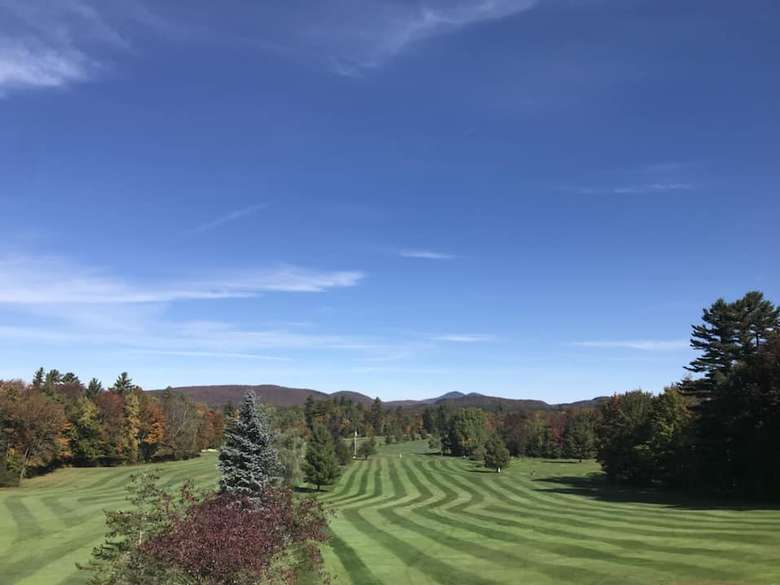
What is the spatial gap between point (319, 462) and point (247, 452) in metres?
32.1

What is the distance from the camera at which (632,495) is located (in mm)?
61219

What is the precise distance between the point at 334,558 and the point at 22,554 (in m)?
19.2

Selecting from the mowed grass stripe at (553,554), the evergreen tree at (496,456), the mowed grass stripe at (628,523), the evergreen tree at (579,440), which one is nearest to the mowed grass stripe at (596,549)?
the mowed grass stripe at (553,554)

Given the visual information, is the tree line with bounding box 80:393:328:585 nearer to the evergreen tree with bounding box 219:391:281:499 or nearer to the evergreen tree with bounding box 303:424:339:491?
the evergreen tree with bounding box 219:391:281:499

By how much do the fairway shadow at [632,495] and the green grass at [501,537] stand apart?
367mm

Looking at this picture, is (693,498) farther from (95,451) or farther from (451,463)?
(95,451)

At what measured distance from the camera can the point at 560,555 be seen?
31.6 m

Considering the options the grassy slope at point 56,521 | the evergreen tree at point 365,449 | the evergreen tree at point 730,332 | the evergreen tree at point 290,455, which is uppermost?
the evergreen tree at point 730,332

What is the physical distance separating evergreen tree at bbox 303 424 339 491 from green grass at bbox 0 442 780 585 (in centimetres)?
359

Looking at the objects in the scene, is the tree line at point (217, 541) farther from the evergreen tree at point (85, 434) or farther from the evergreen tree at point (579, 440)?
the evergreen tree at point (579, 440)

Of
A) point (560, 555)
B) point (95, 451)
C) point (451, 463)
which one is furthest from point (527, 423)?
point (560, 555)

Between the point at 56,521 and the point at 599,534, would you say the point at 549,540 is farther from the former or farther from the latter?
the point at 56,521

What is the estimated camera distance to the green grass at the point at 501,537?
27.4 m

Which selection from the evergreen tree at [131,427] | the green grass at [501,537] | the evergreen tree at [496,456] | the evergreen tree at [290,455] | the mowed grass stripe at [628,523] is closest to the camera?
the green grass at [501,537]
